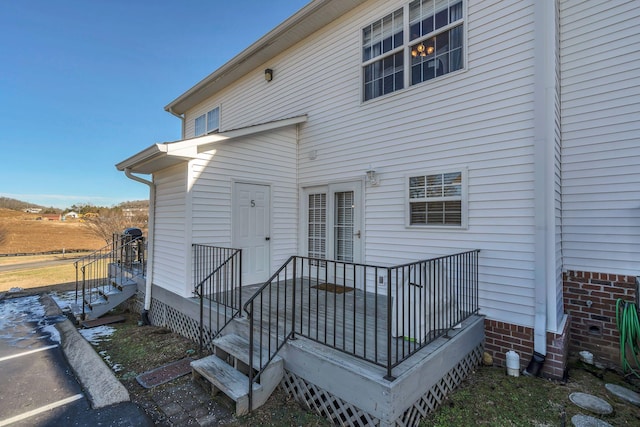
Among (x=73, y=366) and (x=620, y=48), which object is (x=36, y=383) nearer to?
(x=73, y=366)

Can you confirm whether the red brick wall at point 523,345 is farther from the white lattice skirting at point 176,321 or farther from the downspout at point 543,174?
the white lattice skirting at point 176,321

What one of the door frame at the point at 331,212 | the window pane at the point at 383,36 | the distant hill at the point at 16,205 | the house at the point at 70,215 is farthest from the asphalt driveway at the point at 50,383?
the distant hill at the point at 16,205

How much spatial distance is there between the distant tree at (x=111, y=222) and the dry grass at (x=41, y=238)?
2.24m

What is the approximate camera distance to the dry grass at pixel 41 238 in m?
17.8

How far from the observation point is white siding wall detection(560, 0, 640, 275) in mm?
3287

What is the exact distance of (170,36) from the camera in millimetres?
11703

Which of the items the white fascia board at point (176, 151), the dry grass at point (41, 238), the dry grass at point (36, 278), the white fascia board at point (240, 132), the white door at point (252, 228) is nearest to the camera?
the white fascia board at point (176, 151)

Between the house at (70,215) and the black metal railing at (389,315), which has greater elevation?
the house at (70,215)

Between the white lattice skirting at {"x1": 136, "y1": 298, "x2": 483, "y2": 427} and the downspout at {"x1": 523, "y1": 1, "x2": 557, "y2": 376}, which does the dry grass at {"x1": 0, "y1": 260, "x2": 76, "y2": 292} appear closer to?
the white lattice skirting at {"x1": 136, "y1": 298, "x2": 483, "y2": 427}

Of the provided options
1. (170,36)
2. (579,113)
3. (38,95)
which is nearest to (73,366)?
(579,113)

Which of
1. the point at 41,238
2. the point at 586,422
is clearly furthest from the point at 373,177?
the point at 41,238

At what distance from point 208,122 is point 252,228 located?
5353 mm

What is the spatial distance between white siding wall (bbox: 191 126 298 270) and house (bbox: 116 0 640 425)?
0.09ft

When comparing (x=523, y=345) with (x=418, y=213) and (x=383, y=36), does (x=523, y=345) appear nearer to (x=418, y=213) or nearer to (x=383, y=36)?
(x=418, y=213)
